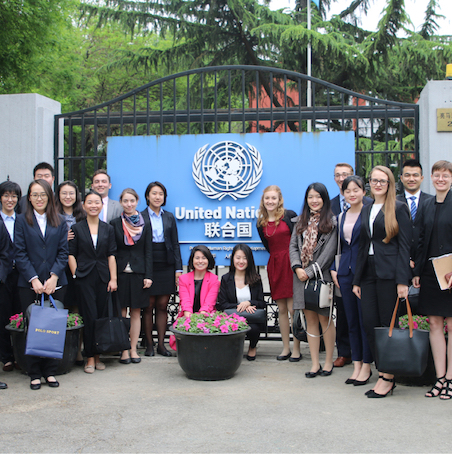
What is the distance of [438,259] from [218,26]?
12.6 meters

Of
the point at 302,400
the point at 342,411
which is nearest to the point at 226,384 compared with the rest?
the point at 302,400

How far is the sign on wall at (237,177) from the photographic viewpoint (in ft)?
18.5

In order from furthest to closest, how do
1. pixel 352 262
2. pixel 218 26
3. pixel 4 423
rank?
pixel 218 26, pixel 352 262, pixel 4 423

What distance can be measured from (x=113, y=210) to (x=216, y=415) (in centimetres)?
264

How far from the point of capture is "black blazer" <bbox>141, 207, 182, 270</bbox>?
5.44m

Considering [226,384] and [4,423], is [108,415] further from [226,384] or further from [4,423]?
[226,384]

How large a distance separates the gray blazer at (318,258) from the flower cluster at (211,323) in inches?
21.4

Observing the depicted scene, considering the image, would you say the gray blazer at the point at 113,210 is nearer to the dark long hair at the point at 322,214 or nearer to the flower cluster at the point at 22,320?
the flower cluster at the point at 22,320

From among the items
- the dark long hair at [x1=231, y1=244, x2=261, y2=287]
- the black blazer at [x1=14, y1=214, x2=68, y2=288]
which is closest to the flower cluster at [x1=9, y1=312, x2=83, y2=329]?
the black blazer at [x1=14, y1=214, x2=68, y2=288]

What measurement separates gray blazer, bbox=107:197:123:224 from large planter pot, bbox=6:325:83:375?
122cm

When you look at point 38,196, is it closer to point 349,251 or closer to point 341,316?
point 349,251

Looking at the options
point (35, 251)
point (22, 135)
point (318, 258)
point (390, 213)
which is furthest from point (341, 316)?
point (22, 135)

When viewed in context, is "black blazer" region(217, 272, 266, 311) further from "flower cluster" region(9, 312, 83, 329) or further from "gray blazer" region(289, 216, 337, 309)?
"flower cluster" region(9, 312, 83, 329)

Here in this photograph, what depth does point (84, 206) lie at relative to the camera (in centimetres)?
504
